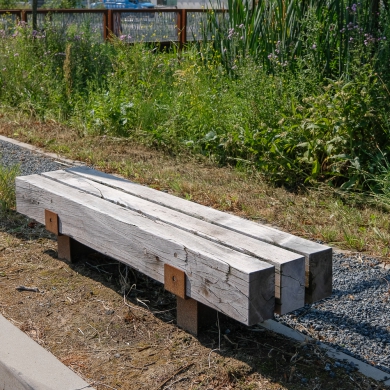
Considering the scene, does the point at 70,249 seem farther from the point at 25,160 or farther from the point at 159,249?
the point at 25,160

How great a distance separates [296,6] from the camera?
7.45 m

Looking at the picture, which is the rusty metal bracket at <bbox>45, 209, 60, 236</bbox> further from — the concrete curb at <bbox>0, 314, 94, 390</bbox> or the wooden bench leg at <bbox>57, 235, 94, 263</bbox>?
the concrete curb at <bbox>0, 314, 94, 390</bbox>

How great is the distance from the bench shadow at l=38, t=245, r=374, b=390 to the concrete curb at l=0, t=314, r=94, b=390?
2.25 ft

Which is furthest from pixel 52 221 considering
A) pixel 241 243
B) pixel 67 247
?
pixel 241 243

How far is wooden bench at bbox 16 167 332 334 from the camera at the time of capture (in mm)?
2945

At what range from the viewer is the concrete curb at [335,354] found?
119 inches

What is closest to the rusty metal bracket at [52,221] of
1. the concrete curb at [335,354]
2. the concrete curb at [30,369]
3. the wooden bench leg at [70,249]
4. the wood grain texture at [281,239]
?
the wooden bench leg at [70,249]

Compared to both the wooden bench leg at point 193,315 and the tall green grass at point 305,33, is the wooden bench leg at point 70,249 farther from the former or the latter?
the tall green grass at point 305,33

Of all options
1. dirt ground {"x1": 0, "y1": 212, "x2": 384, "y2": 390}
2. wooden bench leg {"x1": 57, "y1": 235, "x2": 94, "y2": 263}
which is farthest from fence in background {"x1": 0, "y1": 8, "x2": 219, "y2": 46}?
dirt ground {"x1": 0, "y1": 212, "x2": 384, "y2": 390}

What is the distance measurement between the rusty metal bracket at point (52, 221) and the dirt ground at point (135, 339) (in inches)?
10.7

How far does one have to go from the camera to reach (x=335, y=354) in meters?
3.22

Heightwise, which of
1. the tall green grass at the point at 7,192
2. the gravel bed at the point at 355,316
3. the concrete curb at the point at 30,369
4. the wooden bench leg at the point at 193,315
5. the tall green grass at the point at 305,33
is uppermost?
the tall green grass at the point at 305,33

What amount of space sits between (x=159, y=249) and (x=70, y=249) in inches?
45.4

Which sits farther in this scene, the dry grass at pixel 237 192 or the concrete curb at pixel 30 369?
the dry grass at pixel 237 192
